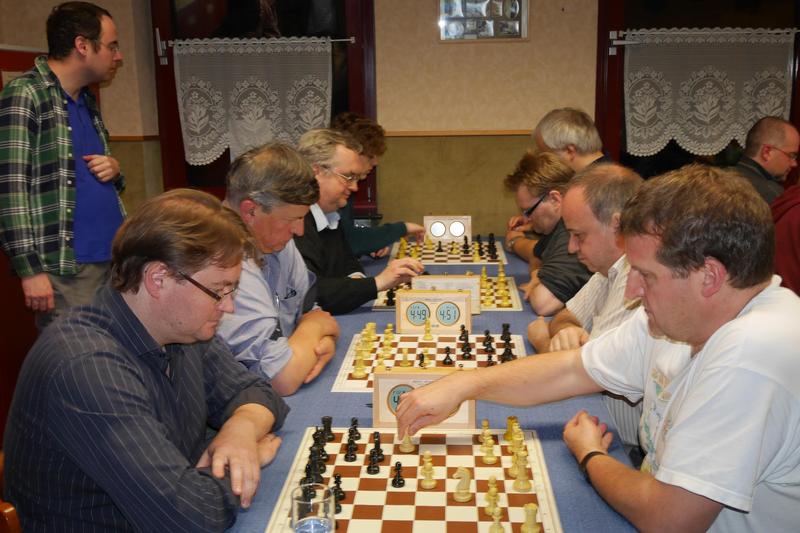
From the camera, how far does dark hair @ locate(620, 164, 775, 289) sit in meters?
1.47

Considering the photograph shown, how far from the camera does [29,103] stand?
339 cm

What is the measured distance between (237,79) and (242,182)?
130 inches

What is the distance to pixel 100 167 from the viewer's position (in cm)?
368

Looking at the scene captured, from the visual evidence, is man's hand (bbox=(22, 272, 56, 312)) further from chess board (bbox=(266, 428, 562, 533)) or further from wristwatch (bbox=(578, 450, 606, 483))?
wristwatch (bbox=(578, 450, 606, 483))

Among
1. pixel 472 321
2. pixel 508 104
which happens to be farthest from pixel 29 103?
pixel 508 104

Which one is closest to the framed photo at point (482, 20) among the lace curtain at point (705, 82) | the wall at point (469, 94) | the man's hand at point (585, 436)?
the wall at point (469, 94)

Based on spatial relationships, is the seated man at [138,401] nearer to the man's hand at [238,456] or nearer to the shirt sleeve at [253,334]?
the man's hand at [238,456]

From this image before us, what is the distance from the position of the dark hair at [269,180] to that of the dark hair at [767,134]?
11.4 ft

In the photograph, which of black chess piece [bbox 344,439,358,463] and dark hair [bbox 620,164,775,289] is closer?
dark hair [bbox 620,164,775,289]

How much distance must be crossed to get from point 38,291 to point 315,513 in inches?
95.8

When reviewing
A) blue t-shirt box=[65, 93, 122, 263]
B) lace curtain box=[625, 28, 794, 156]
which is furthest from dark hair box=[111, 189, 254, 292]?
lace curtain box=[625, 28, 794, 156]

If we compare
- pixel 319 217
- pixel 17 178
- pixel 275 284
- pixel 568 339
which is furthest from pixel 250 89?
pixel 568 339

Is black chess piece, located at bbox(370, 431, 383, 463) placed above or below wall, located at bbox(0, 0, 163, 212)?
below

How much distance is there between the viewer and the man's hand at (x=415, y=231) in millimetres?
4913
